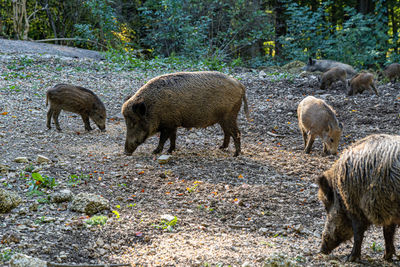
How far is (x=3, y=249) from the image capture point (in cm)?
358

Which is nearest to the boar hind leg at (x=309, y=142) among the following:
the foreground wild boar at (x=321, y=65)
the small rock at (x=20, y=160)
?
the small rock at (x=20, y=160)

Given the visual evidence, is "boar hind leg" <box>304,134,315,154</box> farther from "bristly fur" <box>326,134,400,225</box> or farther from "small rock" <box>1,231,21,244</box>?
"small rock" <box>1,231,21,244</box>

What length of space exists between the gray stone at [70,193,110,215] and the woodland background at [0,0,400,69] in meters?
10.7

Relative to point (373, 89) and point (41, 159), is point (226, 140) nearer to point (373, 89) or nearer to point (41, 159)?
point (41, 159)

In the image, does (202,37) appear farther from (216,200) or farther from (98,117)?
(216,200)

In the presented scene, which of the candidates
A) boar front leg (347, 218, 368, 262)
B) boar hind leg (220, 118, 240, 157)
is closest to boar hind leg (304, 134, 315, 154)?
boar hind leg (220, 118, 240, 157)

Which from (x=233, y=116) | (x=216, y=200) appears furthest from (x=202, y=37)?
(x=216, y=200)

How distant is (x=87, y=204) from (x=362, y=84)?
9.35 m

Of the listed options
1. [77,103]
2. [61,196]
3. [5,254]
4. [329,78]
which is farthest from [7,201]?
[329,78]

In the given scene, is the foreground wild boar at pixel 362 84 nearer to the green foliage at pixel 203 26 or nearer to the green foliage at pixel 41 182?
the green foliage at pixel 203 26

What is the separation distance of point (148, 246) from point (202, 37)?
1320 centimetres

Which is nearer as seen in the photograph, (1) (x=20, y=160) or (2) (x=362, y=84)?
(1) (x=20, y=160)

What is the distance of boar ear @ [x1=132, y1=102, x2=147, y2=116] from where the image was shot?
717cm

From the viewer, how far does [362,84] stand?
39.1ft
